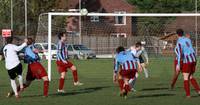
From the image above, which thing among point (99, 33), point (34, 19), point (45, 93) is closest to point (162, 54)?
point (99, 33)

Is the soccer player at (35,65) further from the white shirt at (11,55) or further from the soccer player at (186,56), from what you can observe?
the soccer player at (186,56)

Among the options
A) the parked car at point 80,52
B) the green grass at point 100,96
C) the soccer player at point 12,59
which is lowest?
the green grass at point 100,96

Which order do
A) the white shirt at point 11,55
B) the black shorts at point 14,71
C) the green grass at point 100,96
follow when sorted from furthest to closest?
the black shorts at point 14,71
the white shirt at point 11,55
the green grass at point 100,96

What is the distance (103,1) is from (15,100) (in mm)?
67027

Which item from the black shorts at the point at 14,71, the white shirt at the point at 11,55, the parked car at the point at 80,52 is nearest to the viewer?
the white shirt at the point at 11,55

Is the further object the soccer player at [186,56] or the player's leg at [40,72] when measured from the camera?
the player's leg at [40,72]

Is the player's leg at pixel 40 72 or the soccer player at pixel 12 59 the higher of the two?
the soccer player at pixel 12 59

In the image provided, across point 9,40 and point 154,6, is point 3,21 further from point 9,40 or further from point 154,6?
point 9,40

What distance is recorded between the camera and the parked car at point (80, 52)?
50.0 meters

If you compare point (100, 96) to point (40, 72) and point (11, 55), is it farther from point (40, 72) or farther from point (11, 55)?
point (11, 55)

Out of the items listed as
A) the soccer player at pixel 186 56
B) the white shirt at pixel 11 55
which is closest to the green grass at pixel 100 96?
the soccer player at pixel 186 56

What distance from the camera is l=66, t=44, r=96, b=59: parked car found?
164 feet

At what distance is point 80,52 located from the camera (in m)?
51.5

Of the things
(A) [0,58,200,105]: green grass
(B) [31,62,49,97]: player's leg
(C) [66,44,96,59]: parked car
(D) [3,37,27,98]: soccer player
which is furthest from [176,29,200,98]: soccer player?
(C) [66,44,96,59]: parked car
